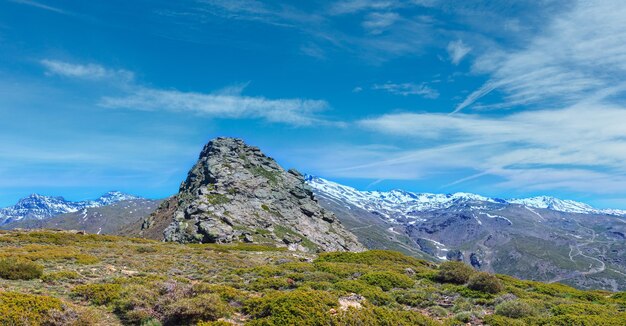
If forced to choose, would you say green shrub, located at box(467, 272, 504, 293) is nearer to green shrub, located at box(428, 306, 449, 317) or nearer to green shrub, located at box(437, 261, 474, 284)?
green shrub, located at box(437, 261, 474, 284)

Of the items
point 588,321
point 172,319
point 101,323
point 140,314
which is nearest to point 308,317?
point 172,319

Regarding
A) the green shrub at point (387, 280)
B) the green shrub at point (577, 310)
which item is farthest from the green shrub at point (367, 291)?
the green shrub at point (577, 310)

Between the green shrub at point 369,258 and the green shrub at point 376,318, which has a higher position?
the green shrub at point 369,258

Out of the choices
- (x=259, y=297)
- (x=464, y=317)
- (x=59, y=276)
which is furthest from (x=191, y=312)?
(x=464, y=317)

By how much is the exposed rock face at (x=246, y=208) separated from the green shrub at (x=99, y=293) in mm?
70016

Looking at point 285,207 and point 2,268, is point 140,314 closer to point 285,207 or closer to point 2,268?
point 2,268

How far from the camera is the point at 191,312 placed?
15.0 metres

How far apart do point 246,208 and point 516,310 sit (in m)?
104

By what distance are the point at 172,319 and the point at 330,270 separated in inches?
710

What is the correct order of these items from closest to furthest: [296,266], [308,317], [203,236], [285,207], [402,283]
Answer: [308,317] < [402,283] < [296,266] < [203,236] < [285,207]

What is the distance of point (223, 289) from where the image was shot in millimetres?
20031

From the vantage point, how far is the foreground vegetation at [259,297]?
15.0 meters

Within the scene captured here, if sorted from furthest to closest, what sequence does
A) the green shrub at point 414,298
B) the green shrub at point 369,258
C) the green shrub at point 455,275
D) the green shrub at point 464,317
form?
1. the green shrub at point 369,258
2. the green shrub at point 455,275
3. the green shrub at point 414,298
4. the green shrub at point 464,317

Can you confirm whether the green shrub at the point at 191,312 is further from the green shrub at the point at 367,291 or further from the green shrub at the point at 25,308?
the green shrub at the point at 367,291
